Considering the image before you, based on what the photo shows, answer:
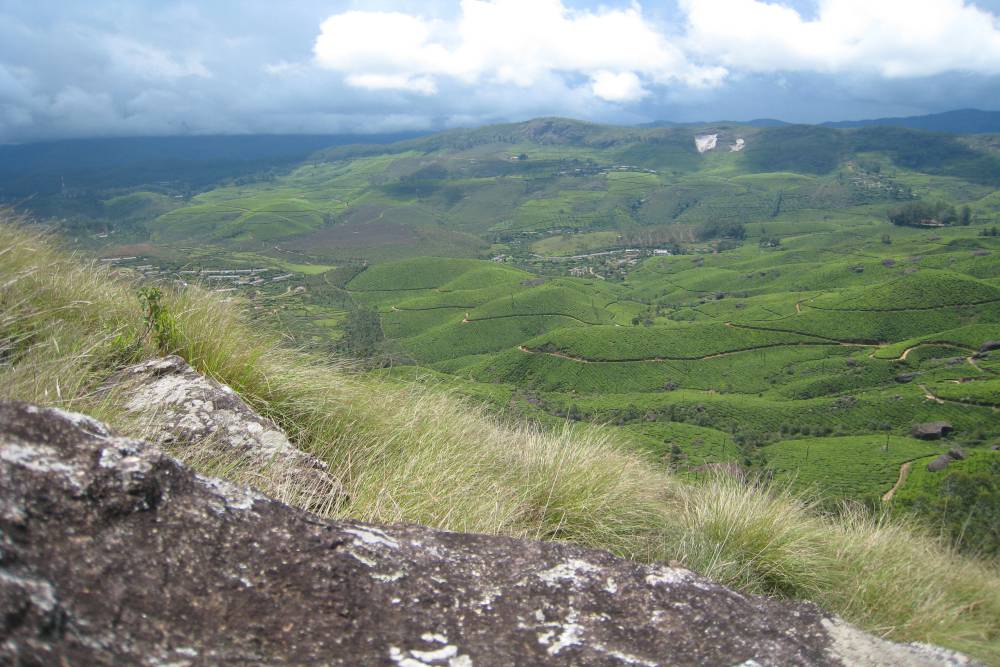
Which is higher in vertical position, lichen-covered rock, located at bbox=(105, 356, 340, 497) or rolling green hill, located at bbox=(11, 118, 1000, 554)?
lichen-covered rock, located at bbox=(105, 356, 340, 497)

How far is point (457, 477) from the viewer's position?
14.3 ft

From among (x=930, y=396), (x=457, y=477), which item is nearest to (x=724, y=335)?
(x=930, y=396)

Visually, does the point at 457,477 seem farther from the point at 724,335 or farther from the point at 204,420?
the point at 724,335

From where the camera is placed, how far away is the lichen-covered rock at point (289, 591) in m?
1.54

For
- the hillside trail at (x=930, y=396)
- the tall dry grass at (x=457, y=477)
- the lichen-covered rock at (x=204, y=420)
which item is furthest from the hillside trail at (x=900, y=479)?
the lichen-covered rock at (x=204, y=420)

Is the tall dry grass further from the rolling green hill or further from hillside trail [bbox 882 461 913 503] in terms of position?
hillside trail [bbox 882 461 913 503]

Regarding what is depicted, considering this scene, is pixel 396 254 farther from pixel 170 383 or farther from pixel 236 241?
pixel 170 383

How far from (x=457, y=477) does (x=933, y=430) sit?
67276 mm

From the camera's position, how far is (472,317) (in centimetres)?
11250

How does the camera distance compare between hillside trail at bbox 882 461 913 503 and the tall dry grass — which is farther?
hillside trail at bbox 882 461 913 503

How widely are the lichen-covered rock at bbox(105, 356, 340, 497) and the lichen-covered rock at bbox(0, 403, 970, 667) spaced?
55.8 inches

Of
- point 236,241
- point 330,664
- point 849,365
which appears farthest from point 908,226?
point 330,664

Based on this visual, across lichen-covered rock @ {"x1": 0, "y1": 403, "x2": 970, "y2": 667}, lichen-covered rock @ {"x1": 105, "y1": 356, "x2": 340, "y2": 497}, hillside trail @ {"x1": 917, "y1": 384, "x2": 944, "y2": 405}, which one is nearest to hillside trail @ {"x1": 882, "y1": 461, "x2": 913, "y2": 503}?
hillside trail @ {"x1": 917, "y1": 384, "x2": 944, "y2": 405}

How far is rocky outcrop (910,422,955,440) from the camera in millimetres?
55938
